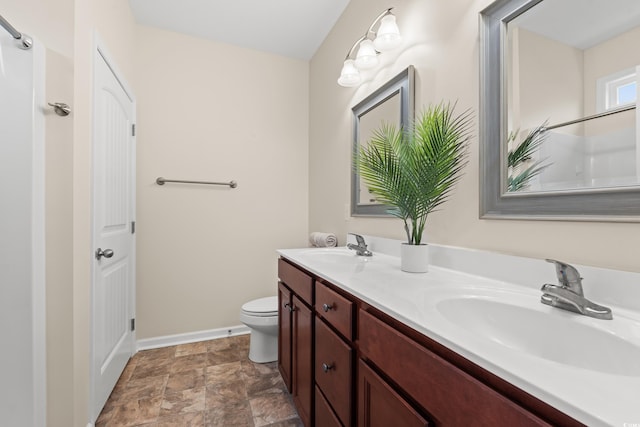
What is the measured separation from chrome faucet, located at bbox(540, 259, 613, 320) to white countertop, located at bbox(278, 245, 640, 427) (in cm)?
2

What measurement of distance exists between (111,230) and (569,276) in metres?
2.05

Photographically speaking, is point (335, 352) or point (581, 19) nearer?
point (581, 19)

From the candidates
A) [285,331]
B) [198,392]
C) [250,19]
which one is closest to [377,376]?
[285,331]

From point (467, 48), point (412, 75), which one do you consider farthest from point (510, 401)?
point (412, 75)

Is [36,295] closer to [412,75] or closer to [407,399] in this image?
[407,399]

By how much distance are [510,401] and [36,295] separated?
153 cm

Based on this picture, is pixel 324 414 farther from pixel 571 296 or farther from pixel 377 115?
pixel 377 115

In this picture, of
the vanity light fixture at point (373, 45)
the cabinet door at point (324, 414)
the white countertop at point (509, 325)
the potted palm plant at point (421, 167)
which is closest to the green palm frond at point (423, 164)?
the potted palm plant at point (421, 167)

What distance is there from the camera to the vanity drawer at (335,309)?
0.86m

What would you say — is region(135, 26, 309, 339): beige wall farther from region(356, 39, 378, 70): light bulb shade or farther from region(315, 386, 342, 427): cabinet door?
region(315, 386, 342, 427): cabinet door

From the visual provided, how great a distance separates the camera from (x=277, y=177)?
8.52 ft

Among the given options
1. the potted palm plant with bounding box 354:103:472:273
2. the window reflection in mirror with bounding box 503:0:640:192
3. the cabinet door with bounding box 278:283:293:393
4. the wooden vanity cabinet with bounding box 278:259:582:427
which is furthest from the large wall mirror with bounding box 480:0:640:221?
the cabinet door with bounding box 278:283:293:393

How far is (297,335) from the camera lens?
4.38 ft

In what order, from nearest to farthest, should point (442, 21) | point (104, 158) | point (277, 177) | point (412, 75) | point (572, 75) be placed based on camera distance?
1. point (572, 75)
2. point (442, 21)
3. point (412, 75)
4. point (104, 158)
5. point (277, 177)
